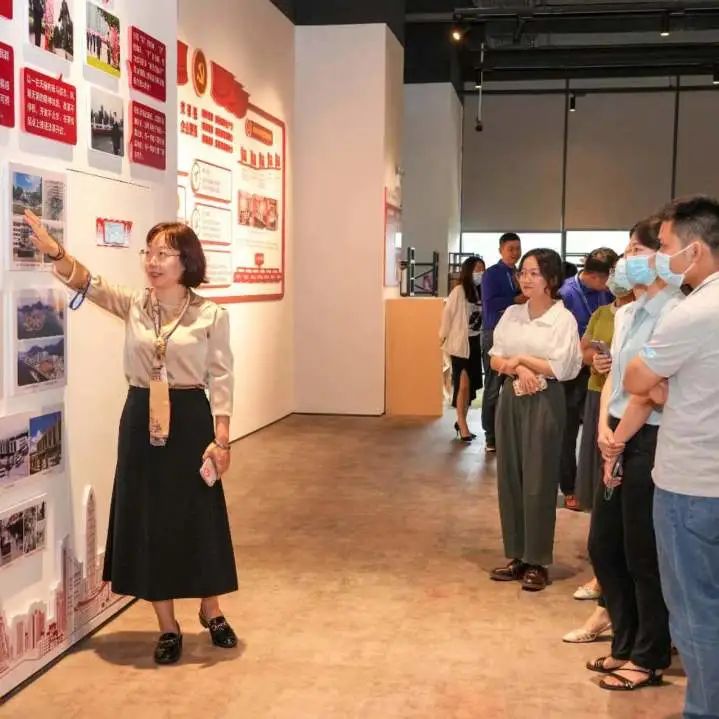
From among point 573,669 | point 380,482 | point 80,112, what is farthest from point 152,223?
point 380,482

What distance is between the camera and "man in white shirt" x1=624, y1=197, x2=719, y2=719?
2.42 metres

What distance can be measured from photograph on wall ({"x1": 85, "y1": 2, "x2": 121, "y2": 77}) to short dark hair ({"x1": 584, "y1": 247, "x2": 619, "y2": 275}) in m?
2.71

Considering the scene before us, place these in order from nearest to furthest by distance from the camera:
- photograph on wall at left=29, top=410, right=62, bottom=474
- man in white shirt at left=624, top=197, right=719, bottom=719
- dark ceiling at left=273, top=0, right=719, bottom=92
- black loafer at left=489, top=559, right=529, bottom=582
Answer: man in white shirt at left=624, top=197, right=719, bottom=719
photograph on wall at left=29, top=410, right=62, bottom=474
black loafer at left=489, top=559, right=529, bottom=582
dark ceiling at left=273, top=0, right=719, bottom=92

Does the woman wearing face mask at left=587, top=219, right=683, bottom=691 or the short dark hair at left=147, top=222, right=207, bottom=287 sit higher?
the short dark hair at left=147, top=222, right=207, bottom=287

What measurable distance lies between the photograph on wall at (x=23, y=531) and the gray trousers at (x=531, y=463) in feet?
6.62

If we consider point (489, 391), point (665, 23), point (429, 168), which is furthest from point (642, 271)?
point (429, 168)

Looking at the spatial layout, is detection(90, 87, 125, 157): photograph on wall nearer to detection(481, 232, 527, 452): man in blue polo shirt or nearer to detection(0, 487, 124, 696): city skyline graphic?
detection(0, 487, 124, 696): city skyline graphic

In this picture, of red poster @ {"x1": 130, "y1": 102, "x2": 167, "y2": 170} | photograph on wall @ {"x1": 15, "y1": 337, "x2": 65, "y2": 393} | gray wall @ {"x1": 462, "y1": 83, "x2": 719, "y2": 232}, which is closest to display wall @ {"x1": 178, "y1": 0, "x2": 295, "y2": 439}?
red poster @ {"x1": 130, "y1": 102, "x2": 167, "y2": 170}

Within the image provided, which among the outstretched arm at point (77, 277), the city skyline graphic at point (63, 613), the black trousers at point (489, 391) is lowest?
the city skyline graphic at point (63, 613)

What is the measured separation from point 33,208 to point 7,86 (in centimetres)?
39

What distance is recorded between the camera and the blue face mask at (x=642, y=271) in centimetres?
295

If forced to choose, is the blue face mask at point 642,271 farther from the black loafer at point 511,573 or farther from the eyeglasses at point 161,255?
the black loafer at point 511,573

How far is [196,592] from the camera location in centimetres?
338

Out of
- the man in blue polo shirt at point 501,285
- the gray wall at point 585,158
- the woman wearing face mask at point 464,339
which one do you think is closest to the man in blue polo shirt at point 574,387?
the man in blue polo shirt at point 501,285
